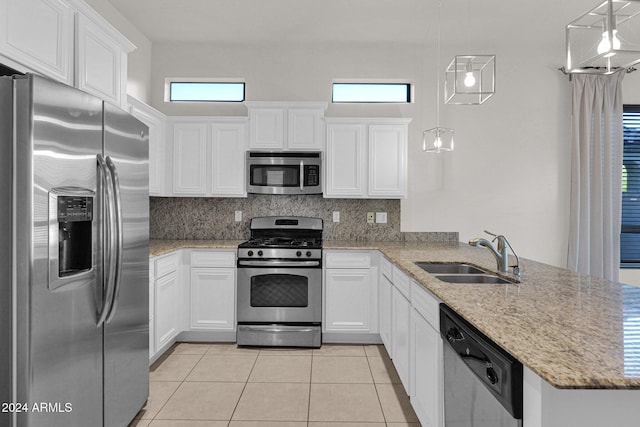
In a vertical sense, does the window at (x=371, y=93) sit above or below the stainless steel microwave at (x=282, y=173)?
above

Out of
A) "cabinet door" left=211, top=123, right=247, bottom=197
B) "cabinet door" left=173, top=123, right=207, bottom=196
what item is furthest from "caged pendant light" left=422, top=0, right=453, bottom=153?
"cabinet door" left=173, top=123, right=207, bottom=196

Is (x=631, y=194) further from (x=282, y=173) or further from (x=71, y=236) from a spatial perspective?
(x=71, y=236)

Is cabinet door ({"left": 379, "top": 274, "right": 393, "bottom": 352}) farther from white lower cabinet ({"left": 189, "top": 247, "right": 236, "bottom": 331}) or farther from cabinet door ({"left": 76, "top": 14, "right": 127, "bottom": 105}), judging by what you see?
cabinet door ({"left": 76, "top": 14, "right": 127, "bottom": 105})

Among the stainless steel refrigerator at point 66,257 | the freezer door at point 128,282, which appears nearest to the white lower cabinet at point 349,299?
the freezer door at point 128,282

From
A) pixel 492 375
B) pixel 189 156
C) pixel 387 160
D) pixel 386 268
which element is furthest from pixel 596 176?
pixel 189 156

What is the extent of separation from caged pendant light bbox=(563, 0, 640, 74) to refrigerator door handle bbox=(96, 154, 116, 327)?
1954 millimetres

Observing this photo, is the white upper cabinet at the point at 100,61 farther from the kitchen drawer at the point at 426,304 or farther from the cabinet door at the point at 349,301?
the cabinet door at the point at 349,301

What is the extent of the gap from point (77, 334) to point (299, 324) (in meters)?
2.16

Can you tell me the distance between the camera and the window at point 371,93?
13.9 feet

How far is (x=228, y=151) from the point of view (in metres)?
3.86

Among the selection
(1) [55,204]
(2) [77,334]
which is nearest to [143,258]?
(2) [77,334]

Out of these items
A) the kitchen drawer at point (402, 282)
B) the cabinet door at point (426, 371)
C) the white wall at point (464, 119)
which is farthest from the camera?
the white wall at point (464, 119)

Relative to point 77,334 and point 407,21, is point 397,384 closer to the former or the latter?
point 77,334

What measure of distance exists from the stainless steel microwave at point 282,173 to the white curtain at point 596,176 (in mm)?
2737
